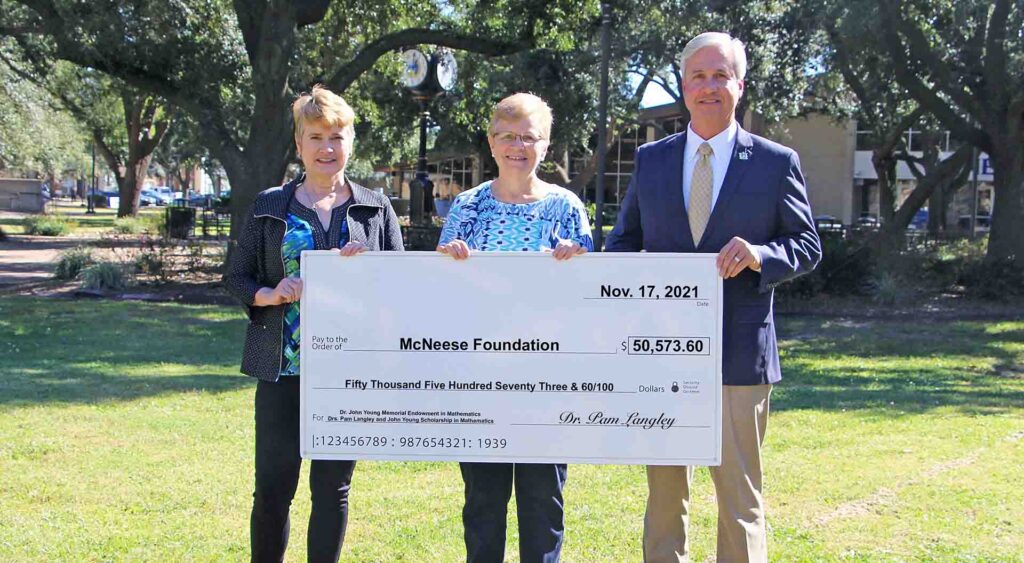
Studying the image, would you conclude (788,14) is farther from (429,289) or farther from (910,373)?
(429,289)

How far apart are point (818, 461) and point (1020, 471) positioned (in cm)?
125

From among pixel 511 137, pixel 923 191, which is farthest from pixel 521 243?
pixel 923 191

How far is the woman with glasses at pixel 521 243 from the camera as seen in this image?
3570 millimetres

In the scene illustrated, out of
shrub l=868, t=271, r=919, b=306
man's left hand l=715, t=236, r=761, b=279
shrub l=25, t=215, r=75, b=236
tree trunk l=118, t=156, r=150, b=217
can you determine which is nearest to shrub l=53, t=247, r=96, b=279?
shrub l=868, t=271, r=919, b=306

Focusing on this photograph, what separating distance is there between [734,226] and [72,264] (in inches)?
671

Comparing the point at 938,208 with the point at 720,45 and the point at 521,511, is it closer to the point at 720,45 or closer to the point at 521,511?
the point at 720,45

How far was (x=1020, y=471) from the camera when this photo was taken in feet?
20.3

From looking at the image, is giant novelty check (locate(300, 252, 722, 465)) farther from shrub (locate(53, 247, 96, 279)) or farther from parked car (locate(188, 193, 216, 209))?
parked car (locate(188, 193, 216, 209))

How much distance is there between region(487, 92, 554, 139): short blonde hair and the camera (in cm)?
352

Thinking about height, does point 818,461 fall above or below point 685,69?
below

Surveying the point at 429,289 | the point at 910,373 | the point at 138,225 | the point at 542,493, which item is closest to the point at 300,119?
the point at 429,289
